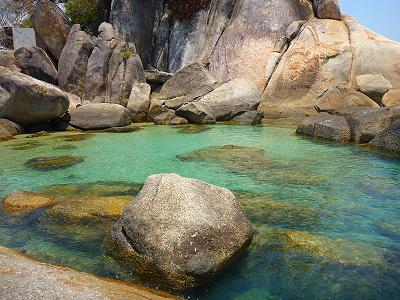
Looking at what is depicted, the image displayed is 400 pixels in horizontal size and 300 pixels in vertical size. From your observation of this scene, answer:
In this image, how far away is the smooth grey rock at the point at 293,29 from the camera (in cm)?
2123

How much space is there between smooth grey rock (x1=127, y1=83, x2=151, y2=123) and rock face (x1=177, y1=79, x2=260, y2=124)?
7.07 ft

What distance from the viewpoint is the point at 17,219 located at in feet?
19.8

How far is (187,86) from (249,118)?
434cm

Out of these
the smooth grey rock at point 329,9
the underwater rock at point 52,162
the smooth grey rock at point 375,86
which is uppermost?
the smooth grey rock at point 329,9

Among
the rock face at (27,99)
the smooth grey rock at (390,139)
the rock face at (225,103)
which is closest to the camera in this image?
the smooth grey rock at (390,139)

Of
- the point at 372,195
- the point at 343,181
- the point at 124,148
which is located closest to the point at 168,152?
the point at 124,148

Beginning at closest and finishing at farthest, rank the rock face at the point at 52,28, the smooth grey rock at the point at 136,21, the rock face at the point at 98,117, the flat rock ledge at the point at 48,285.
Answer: the flat rock ledge at the point at 48,285, the rock face at the point at 98,117, the rock face at the point at 52,28, the smooth grey rock at the point at 136,21

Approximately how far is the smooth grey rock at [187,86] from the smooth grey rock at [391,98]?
26.2 ft

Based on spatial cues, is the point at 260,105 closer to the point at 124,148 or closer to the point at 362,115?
the point at 362,115

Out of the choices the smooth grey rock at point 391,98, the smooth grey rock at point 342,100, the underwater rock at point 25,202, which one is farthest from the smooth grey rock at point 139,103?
the underwater rock at point 25,202

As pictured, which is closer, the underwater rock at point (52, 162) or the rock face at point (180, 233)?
the rock face at point (180, 233)

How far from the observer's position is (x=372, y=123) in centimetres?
1180

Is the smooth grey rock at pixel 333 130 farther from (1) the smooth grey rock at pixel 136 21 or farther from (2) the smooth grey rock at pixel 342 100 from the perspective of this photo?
(1) the smooth grey rock at pixel 136 21

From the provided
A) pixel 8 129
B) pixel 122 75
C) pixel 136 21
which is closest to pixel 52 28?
pixel 136 21
